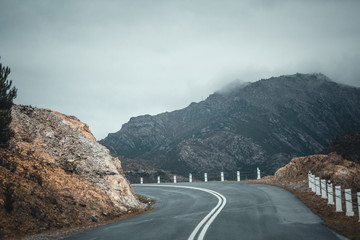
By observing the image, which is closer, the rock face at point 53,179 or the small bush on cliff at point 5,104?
the rock face at point 53,179

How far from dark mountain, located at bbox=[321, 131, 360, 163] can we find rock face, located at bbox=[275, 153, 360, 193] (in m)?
51.6

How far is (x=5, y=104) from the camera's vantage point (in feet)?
50.3

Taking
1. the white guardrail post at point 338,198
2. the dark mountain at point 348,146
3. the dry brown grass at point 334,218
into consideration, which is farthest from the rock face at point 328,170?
the dark mountain at point 348,146

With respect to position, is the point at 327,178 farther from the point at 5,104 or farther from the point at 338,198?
the point at 5,104

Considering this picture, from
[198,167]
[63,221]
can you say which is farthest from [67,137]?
[198,167]

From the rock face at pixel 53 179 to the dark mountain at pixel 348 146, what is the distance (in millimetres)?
67731

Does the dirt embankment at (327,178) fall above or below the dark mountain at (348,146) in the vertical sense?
below

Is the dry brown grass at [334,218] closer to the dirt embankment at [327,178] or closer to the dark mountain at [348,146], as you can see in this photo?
the dirt embankment at [327,178]

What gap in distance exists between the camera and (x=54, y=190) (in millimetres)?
12945

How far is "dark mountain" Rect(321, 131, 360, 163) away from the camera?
2813 inches

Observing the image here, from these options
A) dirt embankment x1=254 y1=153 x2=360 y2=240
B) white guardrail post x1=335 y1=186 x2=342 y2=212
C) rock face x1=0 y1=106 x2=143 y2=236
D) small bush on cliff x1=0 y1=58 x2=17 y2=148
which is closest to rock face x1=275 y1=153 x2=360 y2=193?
dirt embankment x1=254 y1=153 x2=360 y2=240

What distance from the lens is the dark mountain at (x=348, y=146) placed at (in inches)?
2813

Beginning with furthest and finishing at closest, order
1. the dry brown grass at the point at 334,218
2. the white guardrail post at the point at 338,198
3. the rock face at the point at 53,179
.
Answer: the rock face at the point at 53,179 → the white guardrail post at the point at 338,198 → the dry brown grass at the point at 334,218

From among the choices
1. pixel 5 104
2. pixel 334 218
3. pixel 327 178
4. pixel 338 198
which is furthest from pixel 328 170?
pixel 5 104
